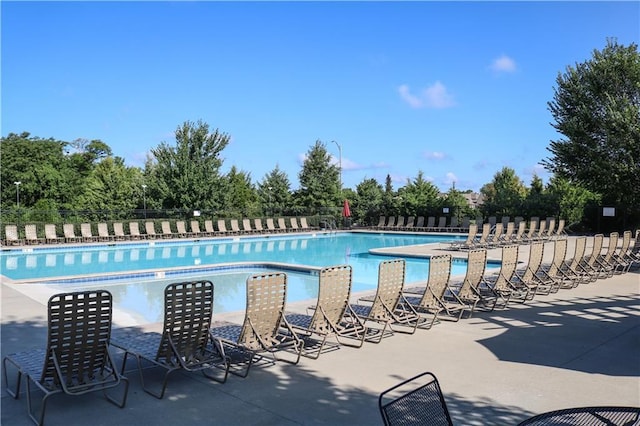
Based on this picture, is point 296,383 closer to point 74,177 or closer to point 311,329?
point 311,329

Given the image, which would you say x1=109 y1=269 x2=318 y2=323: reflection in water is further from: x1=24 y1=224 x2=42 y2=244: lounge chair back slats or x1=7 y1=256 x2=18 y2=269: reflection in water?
x1=24 y1=224 x2=42 y2=244: lounge chair back slats

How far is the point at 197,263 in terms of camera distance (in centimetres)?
1883

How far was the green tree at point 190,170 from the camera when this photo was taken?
1101 inches

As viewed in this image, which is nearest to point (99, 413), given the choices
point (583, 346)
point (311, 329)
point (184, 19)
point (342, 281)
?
point (311, 329)

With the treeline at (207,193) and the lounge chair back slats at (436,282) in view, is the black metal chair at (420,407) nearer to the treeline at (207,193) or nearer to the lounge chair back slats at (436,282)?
the lounge chair back slats at (436,282)

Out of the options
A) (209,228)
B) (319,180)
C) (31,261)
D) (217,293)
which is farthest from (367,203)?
(217,293)

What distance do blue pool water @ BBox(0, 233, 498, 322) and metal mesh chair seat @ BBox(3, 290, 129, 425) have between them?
201 inches

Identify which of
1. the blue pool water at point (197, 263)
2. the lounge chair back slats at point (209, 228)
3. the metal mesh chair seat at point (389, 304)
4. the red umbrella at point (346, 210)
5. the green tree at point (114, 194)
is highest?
the green tree at point (114, 194)

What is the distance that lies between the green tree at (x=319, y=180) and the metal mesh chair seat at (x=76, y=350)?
2929 cm

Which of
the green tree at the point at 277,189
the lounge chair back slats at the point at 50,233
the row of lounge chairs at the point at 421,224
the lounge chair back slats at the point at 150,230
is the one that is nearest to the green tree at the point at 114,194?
the green tree at the point at 277,189

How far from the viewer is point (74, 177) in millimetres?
44594

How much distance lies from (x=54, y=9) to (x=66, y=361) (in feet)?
37.4

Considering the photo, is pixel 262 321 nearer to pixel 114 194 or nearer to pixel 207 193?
pixel 207 193

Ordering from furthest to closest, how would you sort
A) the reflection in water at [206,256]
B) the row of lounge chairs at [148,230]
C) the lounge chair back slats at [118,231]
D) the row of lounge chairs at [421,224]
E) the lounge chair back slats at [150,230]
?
the row of lounge chairs at [421,224]
the lounge chair back slats at [150,230]
the lounge chair back slats at [118,231]
the row of lounge chairs at [148,230]
the reflection in water at [206,256]
